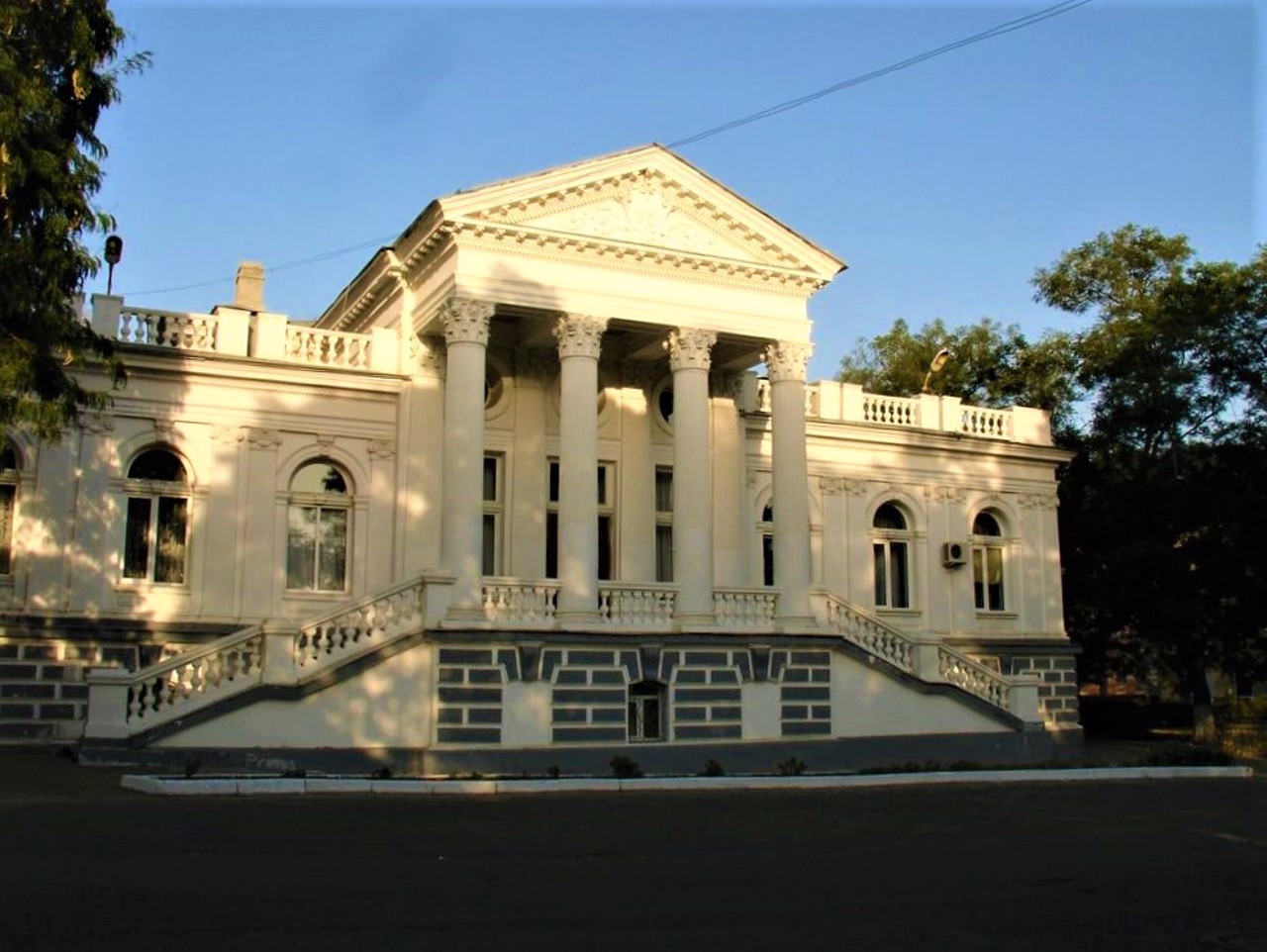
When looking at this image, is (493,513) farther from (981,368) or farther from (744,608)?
(981,368)

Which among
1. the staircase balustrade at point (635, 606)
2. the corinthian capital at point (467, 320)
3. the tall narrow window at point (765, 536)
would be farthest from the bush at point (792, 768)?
the corinthian capital at point (467, 320)

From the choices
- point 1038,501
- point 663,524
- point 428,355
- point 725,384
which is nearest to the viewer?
point 428,355

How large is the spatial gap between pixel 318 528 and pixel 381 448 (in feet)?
6.61

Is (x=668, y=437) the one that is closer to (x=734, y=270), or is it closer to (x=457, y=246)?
(x=734, y=270)

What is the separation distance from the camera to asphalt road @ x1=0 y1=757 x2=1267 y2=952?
8945 millimetres

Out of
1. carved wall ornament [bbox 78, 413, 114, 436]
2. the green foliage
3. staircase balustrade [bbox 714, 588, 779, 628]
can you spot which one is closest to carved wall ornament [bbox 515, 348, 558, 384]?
staircase balustrade [bbox 714, 588, 779, 628]

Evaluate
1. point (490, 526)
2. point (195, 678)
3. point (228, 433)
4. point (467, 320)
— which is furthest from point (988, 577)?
point (195, 678)

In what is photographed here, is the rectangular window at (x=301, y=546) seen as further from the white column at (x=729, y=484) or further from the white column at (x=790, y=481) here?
the white column at (x=790, y=481)

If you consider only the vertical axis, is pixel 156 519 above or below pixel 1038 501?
below

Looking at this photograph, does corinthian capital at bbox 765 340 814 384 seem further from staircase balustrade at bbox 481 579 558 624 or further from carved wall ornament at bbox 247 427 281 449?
carved wall ornament at bbox 247 427 281 449

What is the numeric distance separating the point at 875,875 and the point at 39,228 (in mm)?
13545

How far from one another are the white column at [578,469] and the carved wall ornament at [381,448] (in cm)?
403

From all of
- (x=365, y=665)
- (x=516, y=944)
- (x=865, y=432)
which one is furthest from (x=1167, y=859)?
(x=865, y=432)

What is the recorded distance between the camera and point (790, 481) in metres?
26.8
